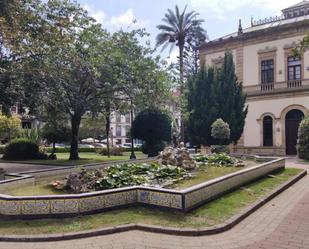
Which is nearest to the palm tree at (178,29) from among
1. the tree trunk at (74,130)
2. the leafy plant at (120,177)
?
the tree trunk at (74,130)

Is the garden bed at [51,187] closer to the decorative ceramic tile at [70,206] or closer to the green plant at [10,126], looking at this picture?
the decorative ceramic tile at [70,206]

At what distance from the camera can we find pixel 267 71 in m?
32.6

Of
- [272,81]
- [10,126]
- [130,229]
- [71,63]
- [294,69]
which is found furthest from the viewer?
[10,126]

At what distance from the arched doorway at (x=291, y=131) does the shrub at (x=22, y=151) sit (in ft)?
66.4

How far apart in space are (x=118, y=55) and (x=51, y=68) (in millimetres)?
5587

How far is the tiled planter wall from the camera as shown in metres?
6.92

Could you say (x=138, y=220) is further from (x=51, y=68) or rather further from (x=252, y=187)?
(x=51, y=68)

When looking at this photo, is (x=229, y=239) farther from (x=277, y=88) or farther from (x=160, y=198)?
(x=277, y=88)

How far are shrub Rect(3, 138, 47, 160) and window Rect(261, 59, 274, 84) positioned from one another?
20.1 m

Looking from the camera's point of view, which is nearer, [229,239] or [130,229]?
[229,239]

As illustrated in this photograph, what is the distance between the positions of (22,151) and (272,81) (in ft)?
71.0

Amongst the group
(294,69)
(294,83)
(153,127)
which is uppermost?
(294,69)

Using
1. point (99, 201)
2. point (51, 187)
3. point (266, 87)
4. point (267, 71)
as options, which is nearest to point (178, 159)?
point (51, 187)

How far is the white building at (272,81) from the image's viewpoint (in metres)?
30.7
